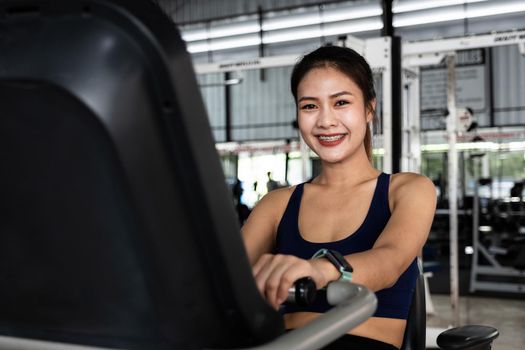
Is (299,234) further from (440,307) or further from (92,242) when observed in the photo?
(440,307)

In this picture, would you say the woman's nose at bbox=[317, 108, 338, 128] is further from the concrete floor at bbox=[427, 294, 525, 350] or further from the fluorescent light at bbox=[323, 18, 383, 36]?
the fluorescent light at bbox=[323, 18, 383, 36]

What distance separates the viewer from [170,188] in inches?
17.3

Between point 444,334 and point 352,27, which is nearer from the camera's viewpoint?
point 444,334

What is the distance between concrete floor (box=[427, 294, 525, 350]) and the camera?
3.63 m

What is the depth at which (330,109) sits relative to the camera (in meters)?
1.12

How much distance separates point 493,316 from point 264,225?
3565 millimetres

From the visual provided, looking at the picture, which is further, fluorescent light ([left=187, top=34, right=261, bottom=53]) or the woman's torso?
fluorescent light ([left=187, top=34, right=261, bottom=53])

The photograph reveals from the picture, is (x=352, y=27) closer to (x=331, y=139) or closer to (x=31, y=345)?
(x=331, y=139)

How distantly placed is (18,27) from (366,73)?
2.80 ft

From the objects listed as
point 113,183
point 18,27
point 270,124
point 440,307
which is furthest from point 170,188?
point 270,124

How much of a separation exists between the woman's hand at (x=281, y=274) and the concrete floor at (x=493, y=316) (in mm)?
2795

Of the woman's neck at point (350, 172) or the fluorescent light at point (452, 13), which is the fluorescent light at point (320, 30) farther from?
the woman's neck at point (350, 172)

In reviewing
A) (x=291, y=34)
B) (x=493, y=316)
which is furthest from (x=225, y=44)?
(x=493, y=316)

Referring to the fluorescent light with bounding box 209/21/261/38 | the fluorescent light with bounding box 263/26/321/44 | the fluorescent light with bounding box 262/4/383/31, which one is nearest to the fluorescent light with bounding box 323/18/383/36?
the fluorescent light with bounding box 262/4/383/31
